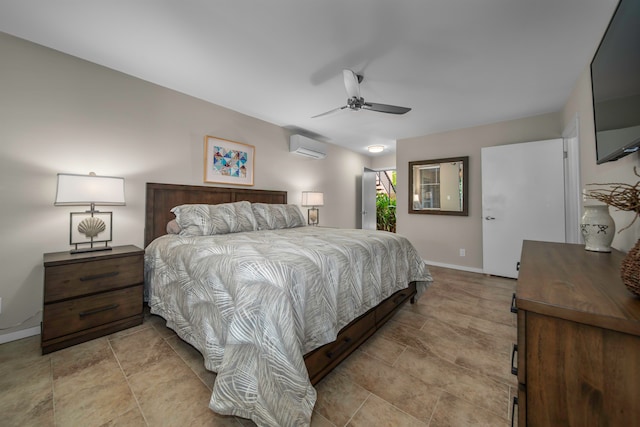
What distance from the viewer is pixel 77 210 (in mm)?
2232

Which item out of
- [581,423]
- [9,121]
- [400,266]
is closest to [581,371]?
[581,423]

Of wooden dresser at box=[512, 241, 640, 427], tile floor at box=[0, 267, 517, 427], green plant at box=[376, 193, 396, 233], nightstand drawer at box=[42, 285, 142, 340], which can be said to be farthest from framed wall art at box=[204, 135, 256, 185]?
green plant at box=[376, 193, 396, 233]

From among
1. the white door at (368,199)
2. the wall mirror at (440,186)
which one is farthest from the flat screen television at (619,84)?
the white door at (368,199)

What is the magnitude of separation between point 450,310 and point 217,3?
3329mm

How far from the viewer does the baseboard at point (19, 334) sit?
1902 millimetres

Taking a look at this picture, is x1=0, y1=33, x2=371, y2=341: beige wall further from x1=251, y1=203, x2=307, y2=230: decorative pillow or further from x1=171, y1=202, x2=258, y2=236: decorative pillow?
x1=251, y1=203, x2=307, y2=230: decorative pillow

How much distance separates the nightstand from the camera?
1.75 metres

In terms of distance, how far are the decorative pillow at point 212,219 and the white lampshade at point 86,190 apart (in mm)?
537

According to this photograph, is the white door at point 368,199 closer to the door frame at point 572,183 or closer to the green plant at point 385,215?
the green plant at point 385,215

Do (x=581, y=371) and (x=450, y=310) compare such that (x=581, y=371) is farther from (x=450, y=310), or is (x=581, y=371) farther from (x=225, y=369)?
(x=450, y=310)

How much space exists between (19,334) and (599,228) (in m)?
4.26

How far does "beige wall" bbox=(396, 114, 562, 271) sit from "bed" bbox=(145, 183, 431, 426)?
2.35m

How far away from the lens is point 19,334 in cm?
196

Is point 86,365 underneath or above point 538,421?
underneath
